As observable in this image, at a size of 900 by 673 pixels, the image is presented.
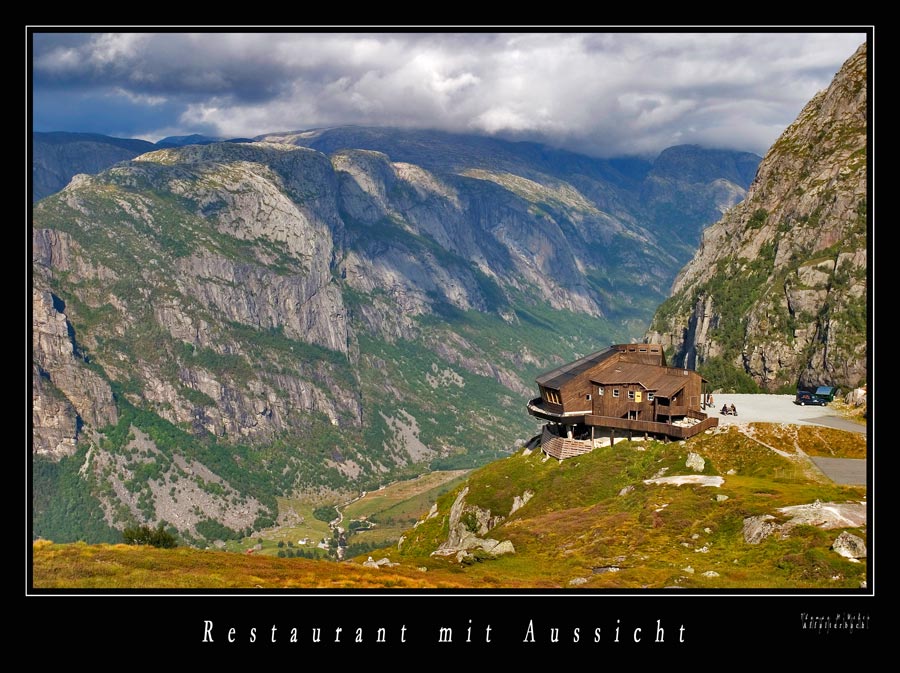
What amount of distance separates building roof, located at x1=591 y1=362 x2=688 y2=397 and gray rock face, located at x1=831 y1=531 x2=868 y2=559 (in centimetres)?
4552

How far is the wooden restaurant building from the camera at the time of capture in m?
97.5

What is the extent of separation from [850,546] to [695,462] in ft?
108

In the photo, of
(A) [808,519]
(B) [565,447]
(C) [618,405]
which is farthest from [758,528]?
(B) [565,447]

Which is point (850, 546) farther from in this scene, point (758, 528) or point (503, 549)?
point (503, 549)

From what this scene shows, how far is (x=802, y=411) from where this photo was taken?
108m

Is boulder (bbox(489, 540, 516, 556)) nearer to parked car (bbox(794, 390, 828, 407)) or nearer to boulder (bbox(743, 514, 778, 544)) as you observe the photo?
boulder (bbox(743, 514, 778, 544))

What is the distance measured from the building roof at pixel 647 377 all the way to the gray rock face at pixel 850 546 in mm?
45519

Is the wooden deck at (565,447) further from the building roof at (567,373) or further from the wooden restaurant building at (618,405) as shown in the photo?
the building roof at (567,373)

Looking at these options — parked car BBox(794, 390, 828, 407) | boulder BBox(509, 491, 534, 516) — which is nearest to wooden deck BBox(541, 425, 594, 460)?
boulder BBox(509, 491, 534, 516)

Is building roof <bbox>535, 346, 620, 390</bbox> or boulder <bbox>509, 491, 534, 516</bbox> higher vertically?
building roof <bbox>535, 346, 620, 390</bbox>

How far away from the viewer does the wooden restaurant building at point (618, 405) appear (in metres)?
97.5
